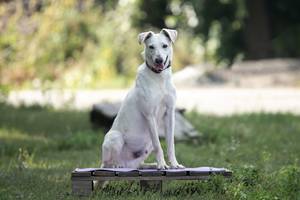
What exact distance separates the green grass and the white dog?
0.35 metres

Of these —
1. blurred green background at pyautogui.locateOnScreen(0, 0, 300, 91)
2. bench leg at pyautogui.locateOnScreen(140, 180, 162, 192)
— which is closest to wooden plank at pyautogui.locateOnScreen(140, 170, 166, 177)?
bench leg at pyautogui.locateOnScreen(140, 180, 162, 192)

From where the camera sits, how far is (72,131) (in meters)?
12.3

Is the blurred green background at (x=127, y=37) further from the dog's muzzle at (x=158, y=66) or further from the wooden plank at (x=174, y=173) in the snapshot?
the wooden plank at (x=174, y=173)

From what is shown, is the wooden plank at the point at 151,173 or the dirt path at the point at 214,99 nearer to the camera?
the wooden plank at the point at 151,173

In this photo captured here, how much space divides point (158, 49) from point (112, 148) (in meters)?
1.05

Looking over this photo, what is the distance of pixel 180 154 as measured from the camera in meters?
9.61

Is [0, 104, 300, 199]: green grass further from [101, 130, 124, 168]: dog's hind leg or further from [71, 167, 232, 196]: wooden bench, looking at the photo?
[101, 130, 124, 168]: dog's hind leg

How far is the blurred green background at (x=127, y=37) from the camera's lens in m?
19.8

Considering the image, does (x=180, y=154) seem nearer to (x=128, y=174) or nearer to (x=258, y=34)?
(x=128, y=174)

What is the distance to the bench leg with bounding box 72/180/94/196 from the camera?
21.6 ft

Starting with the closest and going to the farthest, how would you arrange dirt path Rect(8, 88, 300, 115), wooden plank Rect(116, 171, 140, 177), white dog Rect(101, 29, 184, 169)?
1. wooden plank Rect(116, 171, 140, 177)
2. white dog Rect(101, 29, 184, 169)
3. dirt path Rect(8, 88, 300, 115)

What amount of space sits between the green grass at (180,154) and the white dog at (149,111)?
0.35m

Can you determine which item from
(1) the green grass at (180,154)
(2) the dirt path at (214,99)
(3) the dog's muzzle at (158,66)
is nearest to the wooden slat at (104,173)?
(1) the green grass at (180,154)

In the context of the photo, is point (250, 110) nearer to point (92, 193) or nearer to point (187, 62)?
point (92, 193)
